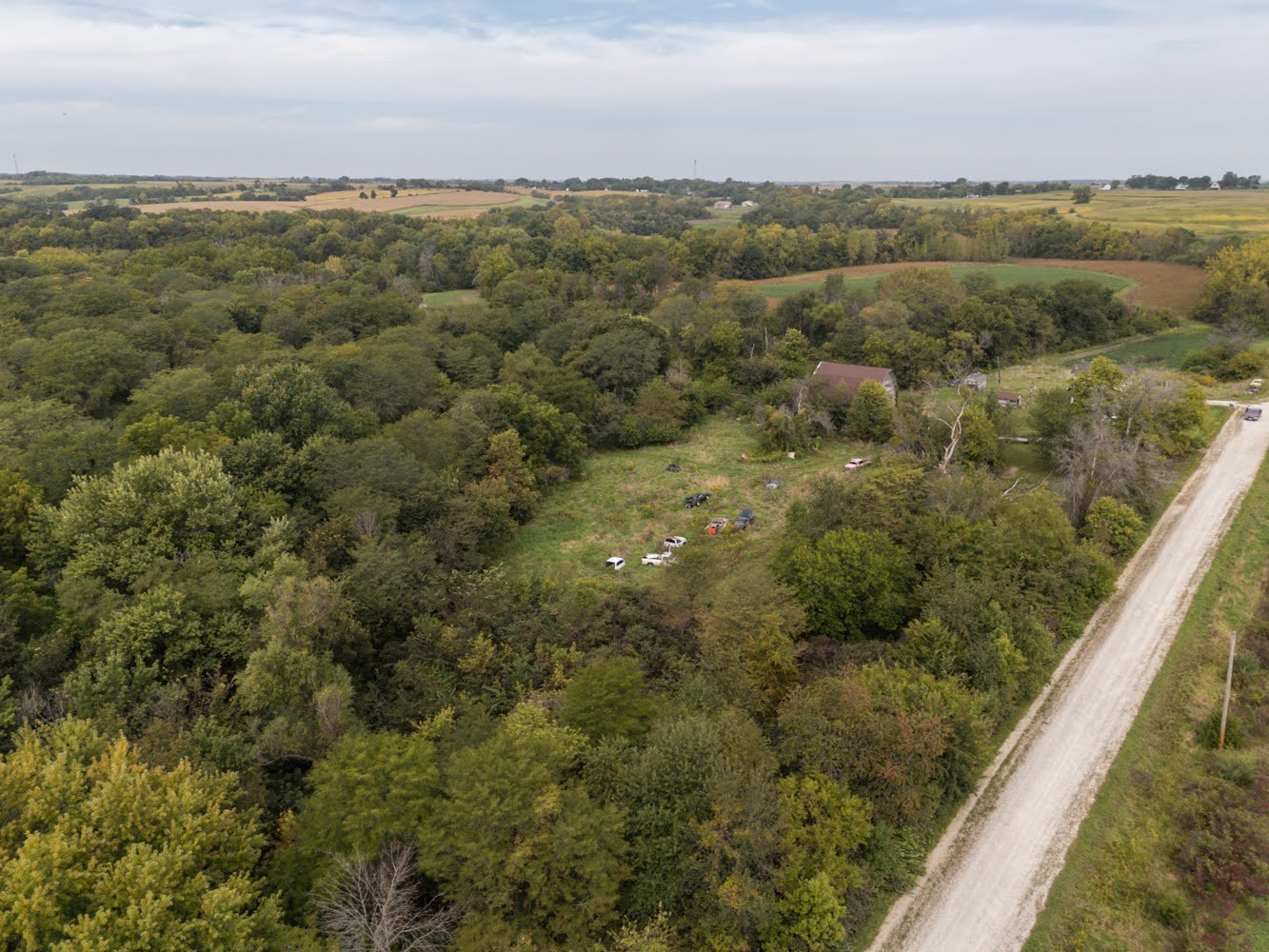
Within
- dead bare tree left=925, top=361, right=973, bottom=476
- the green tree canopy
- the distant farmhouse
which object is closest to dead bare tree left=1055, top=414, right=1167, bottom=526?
dead bare tree left=925, top=361, right=973, bottom=476

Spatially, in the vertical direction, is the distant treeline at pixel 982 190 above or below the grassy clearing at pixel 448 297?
above

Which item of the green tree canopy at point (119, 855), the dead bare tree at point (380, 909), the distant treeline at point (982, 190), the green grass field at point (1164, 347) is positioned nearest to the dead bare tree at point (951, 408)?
the green grass field at point (1164, 347)

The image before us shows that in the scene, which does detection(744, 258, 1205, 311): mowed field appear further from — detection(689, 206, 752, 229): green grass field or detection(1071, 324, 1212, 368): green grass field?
detection(689, 206, 752, 229): green grass field

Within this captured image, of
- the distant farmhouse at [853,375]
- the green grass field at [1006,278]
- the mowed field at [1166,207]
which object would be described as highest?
the mowed field at [1166,207]

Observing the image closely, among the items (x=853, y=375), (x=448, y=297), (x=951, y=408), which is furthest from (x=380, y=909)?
(x=448, y=297)

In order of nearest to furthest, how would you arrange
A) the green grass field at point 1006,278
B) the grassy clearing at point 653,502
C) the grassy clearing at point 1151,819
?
the grassy clearing at point 1151,819, the grassy clearing at point 653,502, the green grass field at point 1006,278

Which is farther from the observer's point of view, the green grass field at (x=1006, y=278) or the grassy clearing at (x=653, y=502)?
the green grass field at (x=1006, y=278)

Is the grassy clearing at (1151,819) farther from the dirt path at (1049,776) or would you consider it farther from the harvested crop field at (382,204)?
the harvested crop field at (382,204)
